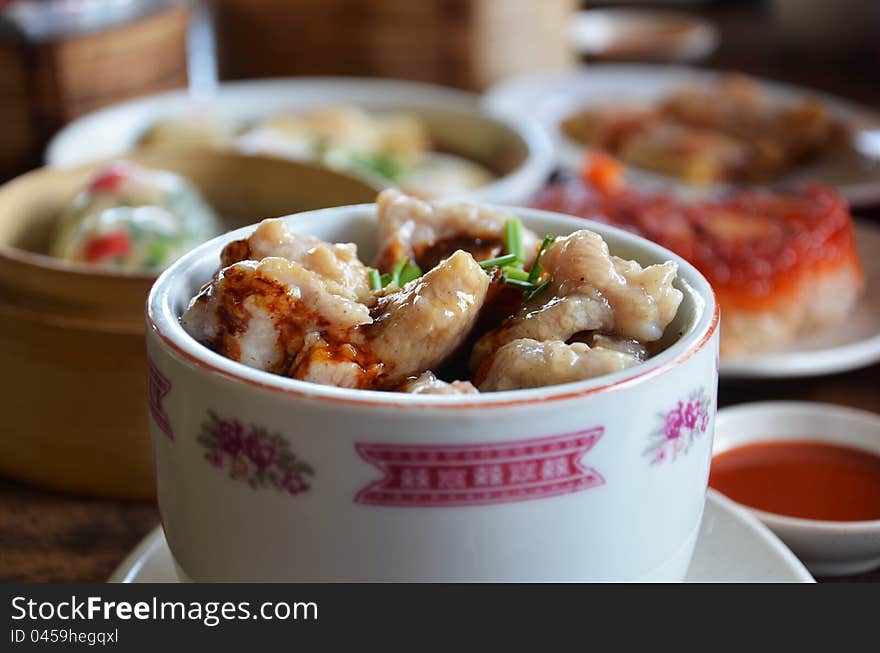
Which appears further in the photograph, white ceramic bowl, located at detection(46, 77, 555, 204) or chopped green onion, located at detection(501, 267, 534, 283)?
white ceramic bowl, located at detection(46, 77, 555, 204)

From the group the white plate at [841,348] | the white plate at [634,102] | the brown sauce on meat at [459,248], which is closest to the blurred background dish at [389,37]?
the white plate at [634,102]

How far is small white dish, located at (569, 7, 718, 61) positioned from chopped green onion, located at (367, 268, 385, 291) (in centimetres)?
291

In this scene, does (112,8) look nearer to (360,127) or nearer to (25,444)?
(360,127)

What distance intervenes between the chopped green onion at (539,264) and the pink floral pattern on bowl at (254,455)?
271 mm

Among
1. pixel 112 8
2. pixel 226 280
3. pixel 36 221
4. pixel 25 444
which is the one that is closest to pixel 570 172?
pixel 112 8

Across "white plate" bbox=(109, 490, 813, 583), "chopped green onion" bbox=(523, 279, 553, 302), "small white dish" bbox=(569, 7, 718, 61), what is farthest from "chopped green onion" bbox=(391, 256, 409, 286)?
"small white dish" bbox=(569, 7, 718, 61)

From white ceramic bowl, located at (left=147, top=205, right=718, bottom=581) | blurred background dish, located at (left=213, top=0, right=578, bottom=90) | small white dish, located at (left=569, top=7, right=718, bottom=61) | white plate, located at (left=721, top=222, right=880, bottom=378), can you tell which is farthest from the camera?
small white dish, located at (left=569, top=7, right=718, bottom=61)

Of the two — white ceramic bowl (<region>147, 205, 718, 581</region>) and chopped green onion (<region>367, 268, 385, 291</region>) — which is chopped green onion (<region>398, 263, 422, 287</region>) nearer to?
chopped green onion (<region>367, 268, 385, 291</region>)

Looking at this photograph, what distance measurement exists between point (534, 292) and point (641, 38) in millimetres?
3226

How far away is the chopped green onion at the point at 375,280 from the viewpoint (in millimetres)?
926

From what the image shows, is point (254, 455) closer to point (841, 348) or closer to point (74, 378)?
point (74, 378)

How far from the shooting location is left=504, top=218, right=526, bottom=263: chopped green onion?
3.18ft

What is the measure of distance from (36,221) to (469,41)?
5.60 feet

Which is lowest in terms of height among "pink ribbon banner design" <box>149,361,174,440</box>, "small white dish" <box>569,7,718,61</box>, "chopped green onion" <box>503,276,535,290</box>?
"small white dish" <box>569,7,718,61</box>
